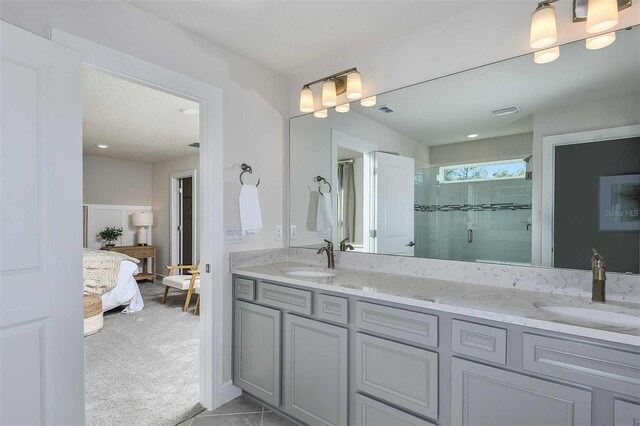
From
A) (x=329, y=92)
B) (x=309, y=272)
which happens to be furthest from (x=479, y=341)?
(x=329, y=92)

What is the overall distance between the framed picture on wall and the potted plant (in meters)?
6.69

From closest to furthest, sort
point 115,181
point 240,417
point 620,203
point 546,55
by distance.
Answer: point 620,203 → point 546,55 → point 240,417 → point 115,181

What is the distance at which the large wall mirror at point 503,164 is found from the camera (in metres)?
1.43

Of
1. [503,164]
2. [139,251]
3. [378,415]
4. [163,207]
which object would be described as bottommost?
[378,415]

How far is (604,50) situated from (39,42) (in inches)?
97.5

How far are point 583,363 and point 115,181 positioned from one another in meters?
7.03

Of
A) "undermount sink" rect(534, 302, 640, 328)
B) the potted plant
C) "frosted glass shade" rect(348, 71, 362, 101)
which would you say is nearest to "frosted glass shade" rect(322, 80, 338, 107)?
"frosted glass shade" rect(348, 71, 362, 101)

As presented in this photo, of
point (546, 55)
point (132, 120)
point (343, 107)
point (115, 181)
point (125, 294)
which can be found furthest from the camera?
point (115, 181)

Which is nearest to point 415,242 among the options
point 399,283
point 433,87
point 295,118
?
point 399,283

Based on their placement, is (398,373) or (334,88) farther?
(334,88)

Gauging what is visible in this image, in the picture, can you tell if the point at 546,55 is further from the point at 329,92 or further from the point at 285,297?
the point at 285,297

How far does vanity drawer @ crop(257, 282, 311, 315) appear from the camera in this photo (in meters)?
1.79

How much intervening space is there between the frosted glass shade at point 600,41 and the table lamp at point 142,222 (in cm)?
666

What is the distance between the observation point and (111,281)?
3.94m
